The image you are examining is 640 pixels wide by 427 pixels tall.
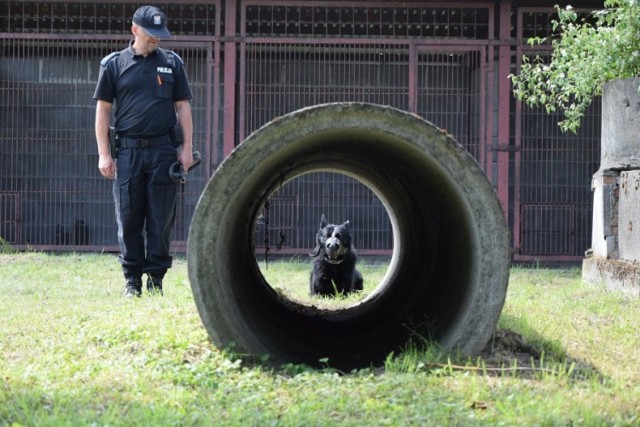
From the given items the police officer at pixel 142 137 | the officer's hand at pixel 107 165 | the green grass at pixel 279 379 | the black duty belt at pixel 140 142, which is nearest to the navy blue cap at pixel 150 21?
the police officer at pixel 142 137

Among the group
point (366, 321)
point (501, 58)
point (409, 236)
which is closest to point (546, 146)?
point (501, 58)

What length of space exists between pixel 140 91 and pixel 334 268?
96.5 inches

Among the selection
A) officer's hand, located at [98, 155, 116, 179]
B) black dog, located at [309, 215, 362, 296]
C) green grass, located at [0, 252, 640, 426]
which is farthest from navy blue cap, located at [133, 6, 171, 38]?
black dog, located at [309, 215, 362, 296]

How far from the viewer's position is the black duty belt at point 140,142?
5473 mm

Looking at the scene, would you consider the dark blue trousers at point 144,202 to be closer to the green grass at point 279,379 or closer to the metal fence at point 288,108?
the green grass at point 279,379

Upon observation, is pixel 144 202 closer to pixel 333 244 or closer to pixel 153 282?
pixel 153 282

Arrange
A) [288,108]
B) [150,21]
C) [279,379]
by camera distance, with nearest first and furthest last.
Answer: [279,379] → [150,21] → [288,108]

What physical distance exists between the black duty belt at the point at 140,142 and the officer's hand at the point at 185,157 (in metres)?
0.14

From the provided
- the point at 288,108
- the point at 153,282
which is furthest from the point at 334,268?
the point at 288,108

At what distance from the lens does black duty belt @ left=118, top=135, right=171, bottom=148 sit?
5473 millimetres

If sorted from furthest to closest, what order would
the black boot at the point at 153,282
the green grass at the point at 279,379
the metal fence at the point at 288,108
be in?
the metal fence at the point at 288,108 < the black boot at the point at 153,282 < the green grass at the point at 279,379

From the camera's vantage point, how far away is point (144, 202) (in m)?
5.58

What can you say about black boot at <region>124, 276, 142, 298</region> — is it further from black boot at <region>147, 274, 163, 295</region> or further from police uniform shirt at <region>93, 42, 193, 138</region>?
police uniform shirt at <region>93, 42, 193, 138</region>

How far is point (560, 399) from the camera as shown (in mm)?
3014
